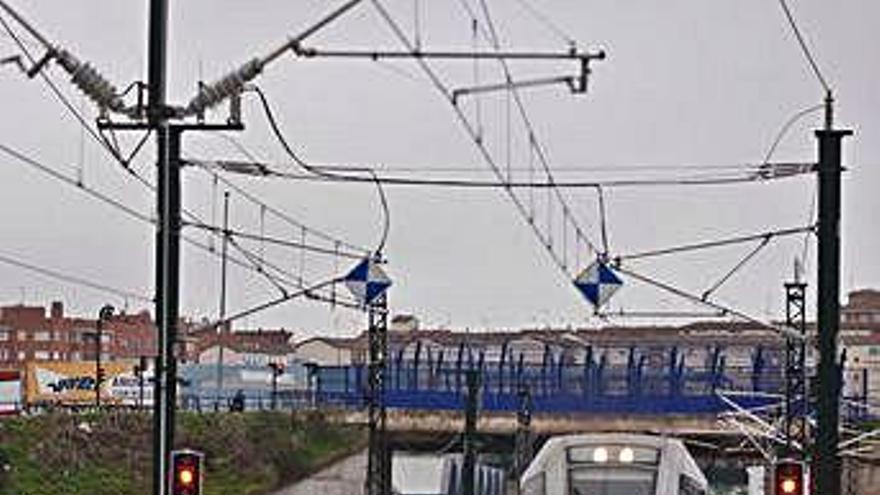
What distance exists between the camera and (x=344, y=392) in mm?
79000

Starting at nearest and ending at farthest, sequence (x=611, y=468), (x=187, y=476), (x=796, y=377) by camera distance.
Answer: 1. (x=187, y=476)
2. (x=611, y=468)
3. (x=796, y=377)

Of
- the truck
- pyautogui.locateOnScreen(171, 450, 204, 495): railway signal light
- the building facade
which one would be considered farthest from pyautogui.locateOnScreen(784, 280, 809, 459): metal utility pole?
the building facade

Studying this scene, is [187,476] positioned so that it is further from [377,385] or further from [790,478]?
[377,385]

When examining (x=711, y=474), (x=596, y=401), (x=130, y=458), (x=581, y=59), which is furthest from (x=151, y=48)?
(x=711, y=474)

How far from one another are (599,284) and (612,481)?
3276 mm

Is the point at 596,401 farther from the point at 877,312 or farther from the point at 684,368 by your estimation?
the point at 877,312

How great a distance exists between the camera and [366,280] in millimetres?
32469

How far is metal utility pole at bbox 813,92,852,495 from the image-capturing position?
23.9 meters

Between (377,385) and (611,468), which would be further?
(377,385)

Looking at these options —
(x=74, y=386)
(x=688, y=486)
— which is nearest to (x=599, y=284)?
(x=688, y=486)

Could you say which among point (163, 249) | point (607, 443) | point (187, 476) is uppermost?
point (163, 249)

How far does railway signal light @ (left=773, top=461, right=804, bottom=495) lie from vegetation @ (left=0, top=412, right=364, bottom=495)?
34798 millimetres

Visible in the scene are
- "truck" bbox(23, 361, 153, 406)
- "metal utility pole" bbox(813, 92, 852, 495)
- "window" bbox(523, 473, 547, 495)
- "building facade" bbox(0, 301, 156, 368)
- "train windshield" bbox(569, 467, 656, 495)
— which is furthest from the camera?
"building facade" bbox(0, 301, 156, 368)

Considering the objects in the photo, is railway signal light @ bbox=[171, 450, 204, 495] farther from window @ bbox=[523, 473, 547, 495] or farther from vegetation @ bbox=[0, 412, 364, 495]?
vegetation @ bbox=[0, 412, 364, 495]
